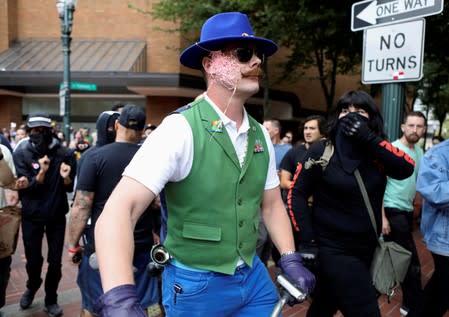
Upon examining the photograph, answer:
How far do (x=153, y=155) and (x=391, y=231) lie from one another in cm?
336

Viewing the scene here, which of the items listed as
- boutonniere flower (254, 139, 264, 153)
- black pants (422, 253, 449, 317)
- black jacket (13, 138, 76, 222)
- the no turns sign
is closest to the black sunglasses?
boutonniere flower (254, 139, 264, 153)

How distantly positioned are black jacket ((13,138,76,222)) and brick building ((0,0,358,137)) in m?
12.5

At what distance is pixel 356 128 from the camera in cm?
261

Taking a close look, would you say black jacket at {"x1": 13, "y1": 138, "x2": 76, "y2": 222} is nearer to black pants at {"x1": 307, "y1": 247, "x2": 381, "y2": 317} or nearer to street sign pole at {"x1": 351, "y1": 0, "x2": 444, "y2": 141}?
black pants at {"x1": 307, "y1": 247, "x2": 381, "y2": 317}

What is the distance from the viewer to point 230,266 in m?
1.77

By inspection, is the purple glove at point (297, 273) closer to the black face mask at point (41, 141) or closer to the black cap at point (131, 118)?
the black cap at point (131, 118)

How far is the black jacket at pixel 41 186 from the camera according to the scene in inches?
161

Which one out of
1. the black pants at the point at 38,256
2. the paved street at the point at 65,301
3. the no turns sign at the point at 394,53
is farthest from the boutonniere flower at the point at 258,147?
the black pants at the point at 38,256

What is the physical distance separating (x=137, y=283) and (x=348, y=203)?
5.52 ft

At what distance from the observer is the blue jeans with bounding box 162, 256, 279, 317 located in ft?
5.75

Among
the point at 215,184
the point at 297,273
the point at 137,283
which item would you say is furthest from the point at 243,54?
the point at 137,283

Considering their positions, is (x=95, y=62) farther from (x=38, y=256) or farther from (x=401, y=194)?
(x=401, y=194)

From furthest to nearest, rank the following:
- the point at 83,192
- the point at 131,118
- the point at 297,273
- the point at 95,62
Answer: the point at 95,62, the point at 131,118, the point at 83,192, the point at 297,273

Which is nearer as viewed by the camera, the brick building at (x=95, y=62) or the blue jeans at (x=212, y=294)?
the blue jeans at (x=212, y=294)
